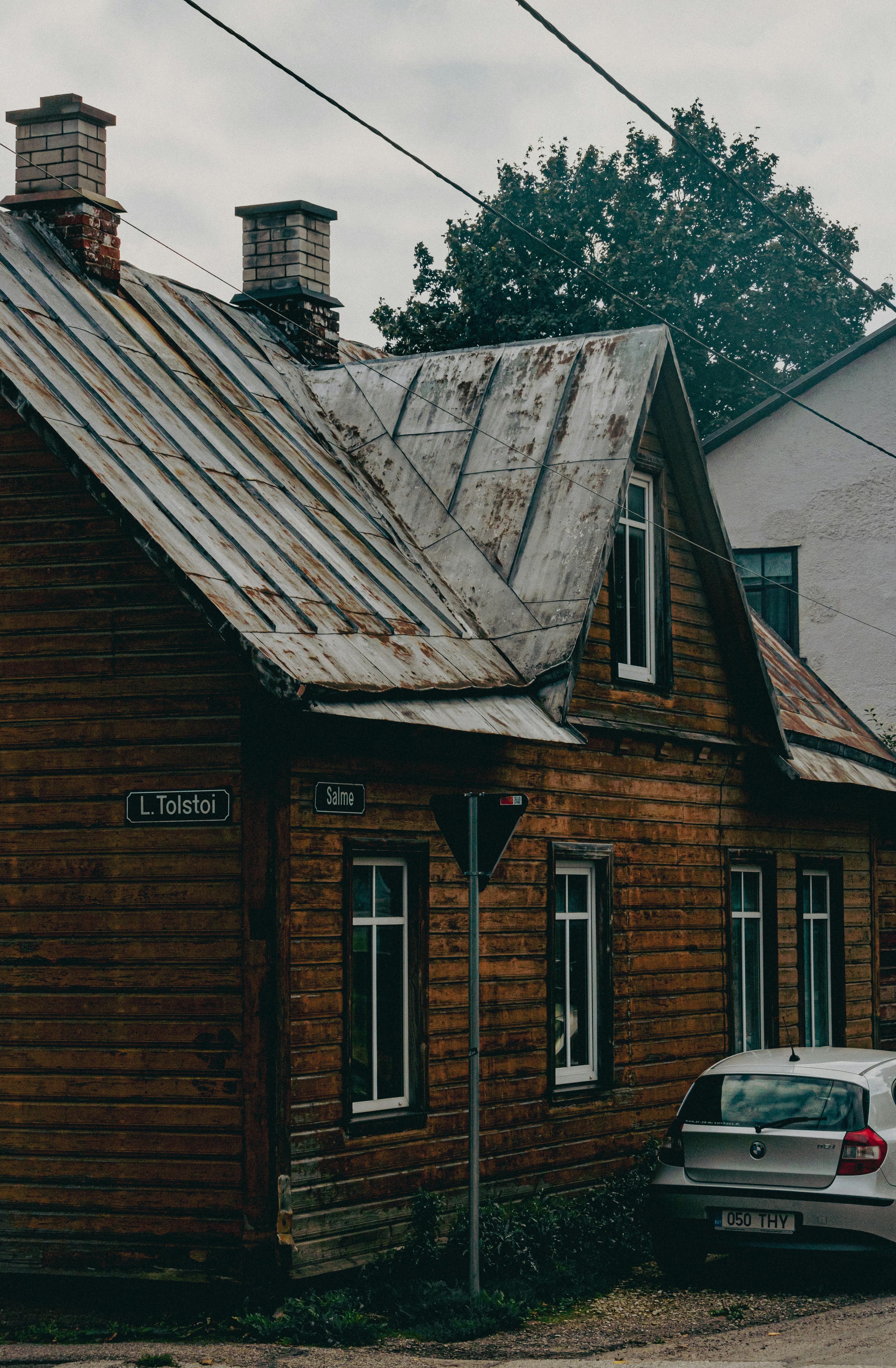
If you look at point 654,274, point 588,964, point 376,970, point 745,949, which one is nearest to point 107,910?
point 376,970

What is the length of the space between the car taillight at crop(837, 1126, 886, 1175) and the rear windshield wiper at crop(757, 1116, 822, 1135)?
0.26 meters

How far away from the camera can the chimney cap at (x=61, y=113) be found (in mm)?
14289

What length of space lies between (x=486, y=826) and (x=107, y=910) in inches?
93.9

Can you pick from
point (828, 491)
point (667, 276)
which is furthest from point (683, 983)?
point (667, 276)

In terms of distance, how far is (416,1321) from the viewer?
10.0 metres

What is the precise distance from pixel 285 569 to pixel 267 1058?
3.06 metres

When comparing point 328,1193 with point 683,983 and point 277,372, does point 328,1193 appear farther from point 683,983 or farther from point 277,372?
point 277,372

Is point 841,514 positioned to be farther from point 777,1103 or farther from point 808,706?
point 777,1103

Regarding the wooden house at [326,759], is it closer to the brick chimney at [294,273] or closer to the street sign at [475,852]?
the brick chimney at [294,273]

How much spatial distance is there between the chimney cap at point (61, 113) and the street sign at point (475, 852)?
7.14 meters

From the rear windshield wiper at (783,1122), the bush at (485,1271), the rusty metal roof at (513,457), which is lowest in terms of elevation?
the bush at (485,1271)

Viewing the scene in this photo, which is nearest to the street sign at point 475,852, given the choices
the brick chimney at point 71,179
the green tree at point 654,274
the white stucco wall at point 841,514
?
the brick chimney at point 71,179

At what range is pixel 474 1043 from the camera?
32.8 feet

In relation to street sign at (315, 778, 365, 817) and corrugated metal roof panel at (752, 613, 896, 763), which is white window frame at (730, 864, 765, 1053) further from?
street sign at (315, 778, 365, 817)
